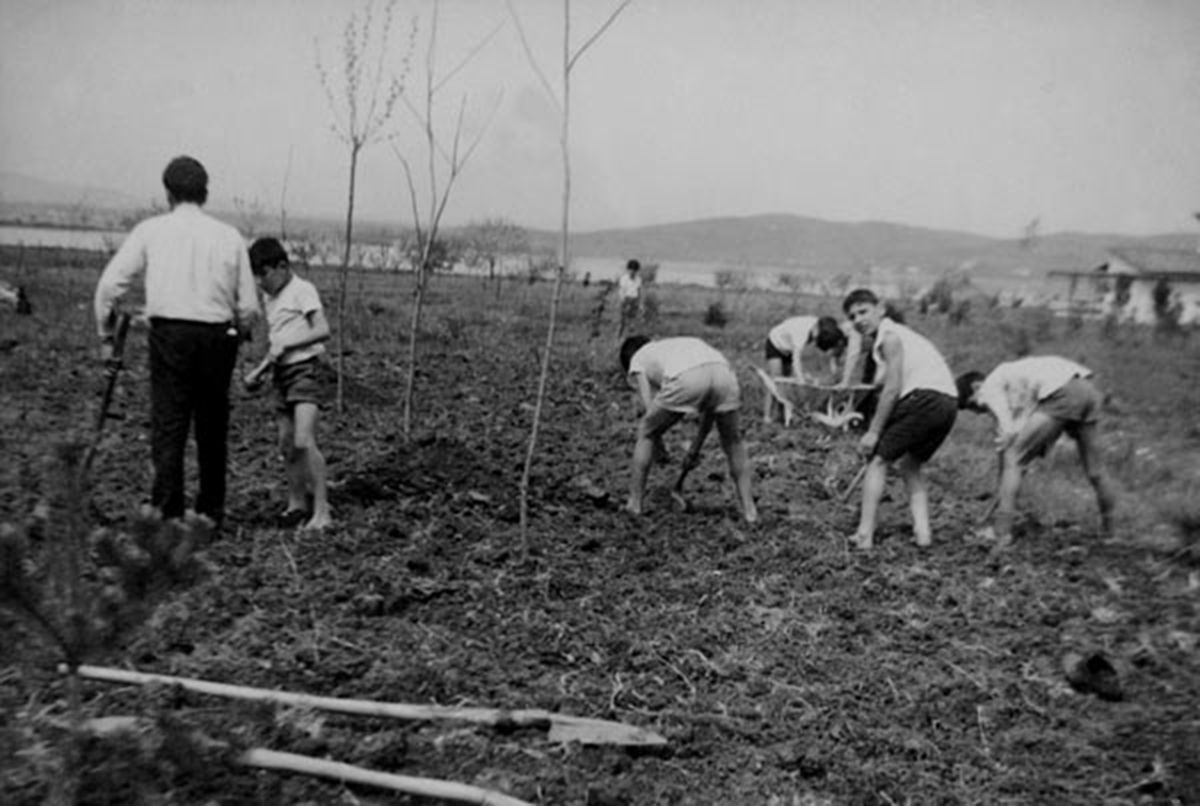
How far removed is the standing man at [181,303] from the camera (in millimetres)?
3408

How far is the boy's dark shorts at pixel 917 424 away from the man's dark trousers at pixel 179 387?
3.24 m

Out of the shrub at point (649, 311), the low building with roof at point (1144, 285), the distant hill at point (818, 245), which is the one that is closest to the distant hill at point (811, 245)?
the distant hill at point (818, 245)

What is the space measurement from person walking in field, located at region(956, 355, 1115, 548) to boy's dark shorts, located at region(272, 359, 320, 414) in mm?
3648

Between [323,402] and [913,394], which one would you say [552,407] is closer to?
[323,402]

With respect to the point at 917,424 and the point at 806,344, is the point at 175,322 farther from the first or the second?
the point at 806,344

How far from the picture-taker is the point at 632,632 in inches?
137

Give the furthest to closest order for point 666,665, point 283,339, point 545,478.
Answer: point 545,478
point 283,339
point 666,665

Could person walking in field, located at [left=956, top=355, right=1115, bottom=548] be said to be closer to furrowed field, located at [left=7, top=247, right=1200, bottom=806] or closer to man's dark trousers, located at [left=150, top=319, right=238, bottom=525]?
furrowed field, located at [left=7, top=247, right=1200, bottom=806]

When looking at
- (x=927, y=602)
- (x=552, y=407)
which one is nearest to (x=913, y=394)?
(x=927, y=602)

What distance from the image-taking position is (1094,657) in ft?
10.7

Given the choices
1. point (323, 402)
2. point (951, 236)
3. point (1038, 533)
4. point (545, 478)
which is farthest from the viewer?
point (951, 236)

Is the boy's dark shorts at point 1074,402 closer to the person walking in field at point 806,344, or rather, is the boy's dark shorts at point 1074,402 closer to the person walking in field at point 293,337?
the person walking in field at point 806,344

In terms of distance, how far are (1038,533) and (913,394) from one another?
1.49m

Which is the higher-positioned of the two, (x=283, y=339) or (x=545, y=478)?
(x=283, y=339)
